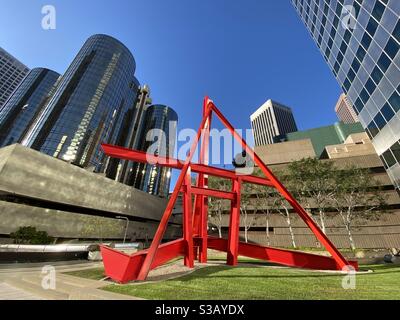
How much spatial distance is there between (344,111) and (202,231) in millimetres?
182531

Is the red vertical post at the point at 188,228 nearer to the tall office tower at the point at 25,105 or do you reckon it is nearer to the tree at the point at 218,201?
the tree at the point at 218,201

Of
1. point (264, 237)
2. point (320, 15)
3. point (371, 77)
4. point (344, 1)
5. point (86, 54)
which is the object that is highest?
point (86, 54)

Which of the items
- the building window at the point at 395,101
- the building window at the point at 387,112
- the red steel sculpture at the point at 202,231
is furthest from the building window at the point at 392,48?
the red steel sculpture at the point at 202,231

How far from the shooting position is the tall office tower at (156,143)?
108 m

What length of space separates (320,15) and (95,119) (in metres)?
70.1

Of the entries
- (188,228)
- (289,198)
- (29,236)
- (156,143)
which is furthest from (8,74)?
(289,198)

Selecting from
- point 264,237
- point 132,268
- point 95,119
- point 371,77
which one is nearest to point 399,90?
point 371,77

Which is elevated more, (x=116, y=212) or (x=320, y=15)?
(x=320, y=15)

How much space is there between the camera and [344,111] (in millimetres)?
157875

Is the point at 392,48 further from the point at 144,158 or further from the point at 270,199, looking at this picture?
the point at 270,199

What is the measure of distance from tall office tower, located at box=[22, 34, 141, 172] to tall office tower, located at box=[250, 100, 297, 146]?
89.0m

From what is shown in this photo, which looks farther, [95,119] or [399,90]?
[95,119]
